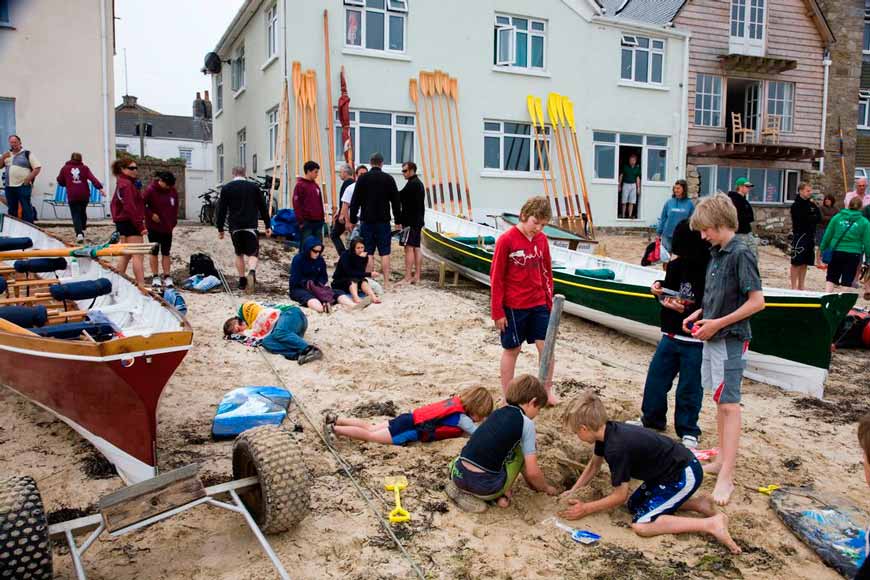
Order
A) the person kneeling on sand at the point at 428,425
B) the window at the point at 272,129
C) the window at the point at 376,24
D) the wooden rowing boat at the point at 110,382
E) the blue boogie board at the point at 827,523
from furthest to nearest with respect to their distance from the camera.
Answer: the window at the point at 272,129, the window at the point at 376,24, the person kneeling on sand at the point at 428,425, the wooden rowing boat at the point at 110,382, the blue boogie board at the point at 827,523

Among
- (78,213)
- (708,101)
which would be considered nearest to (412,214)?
(78,213)

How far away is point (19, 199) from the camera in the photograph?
12.8 m

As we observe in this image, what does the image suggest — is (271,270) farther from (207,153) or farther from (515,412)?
(207,153)

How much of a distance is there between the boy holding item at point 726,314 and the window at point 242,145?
18526 millimetres

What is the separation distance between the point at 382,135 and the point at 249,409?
1256 centimetres

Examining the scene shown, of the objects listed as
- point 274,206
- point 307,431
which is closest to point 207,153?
point 274,206

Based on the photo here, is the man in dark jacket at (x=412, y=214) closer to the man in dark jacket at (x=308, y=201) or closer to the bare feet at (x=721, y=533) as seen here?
the man in dark jacket at (x=308, y=201)

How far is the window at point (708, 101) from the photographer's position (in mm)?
21797

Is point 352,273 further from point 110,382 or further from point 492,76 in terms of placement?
point 492,76

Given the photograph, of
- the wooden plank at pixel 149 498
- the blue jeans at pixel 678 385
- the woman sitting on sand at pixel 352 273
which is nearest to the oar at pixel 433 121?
the woman sitting on sand at pixel 352 273

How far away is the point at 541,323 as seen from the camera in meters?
6.00

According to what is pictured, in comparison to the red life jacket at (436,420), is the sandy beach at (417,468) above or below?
below

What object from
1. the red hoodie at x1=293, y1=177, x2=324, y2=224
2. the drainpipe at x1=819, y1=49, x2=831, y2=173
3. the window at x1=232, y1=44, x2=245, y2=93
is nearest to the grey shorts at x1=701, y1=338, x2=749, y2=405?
the red hoodie at x1=293, y1=177, x2=324, y2=224

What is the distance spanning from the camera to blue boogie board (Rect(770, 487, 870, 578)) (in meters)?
3.94
